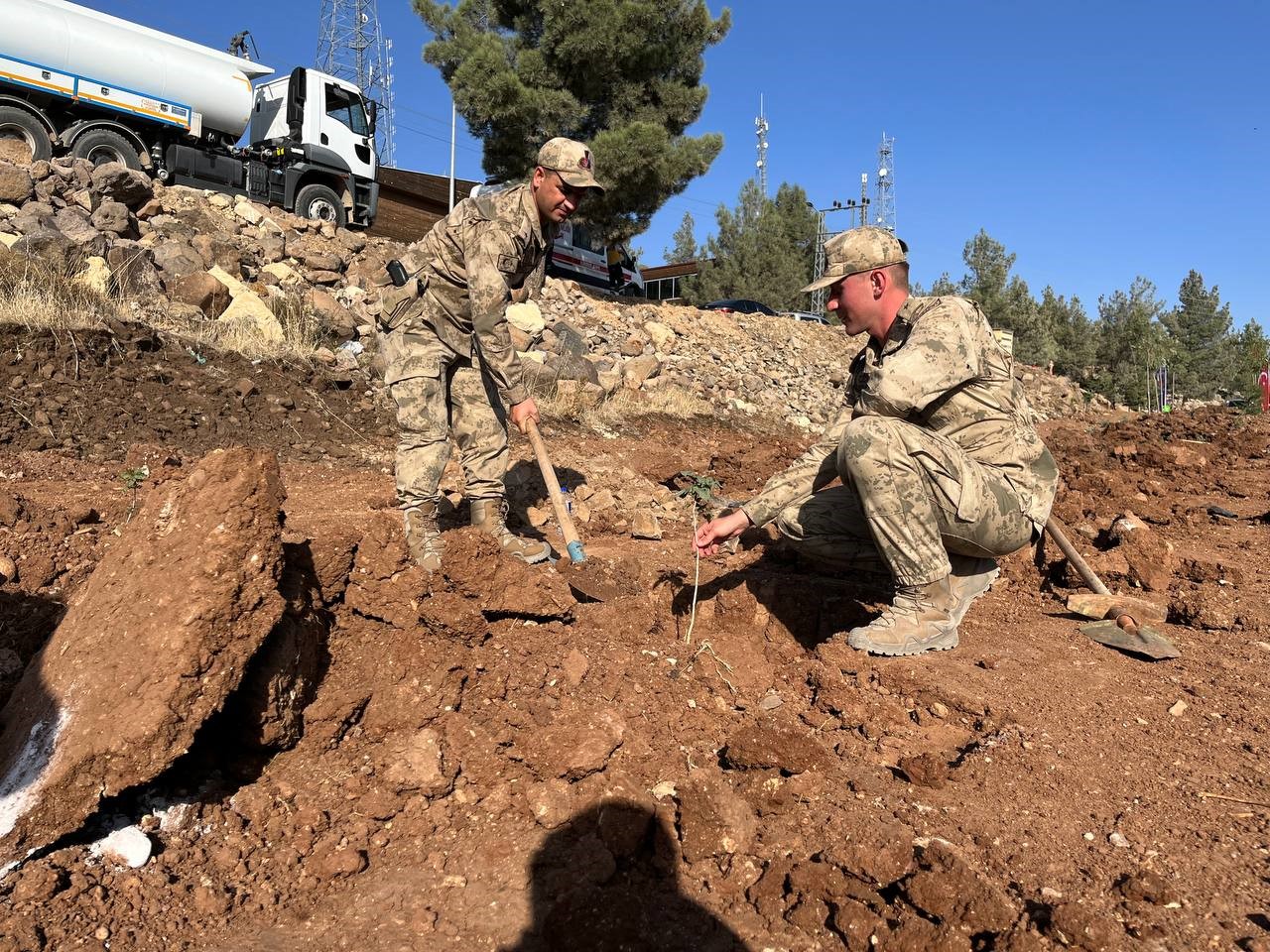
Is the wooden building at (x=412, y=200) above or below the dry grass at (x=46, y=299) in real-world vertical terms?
above

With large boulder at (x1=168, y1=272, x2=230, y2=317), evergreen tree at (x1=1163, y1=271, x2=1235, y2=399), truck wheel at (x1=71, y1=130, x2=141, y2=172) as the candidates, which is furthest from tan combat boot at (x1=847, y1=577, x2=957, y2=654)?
evergreen tree at (x1=1163, y1=271, x2=1235, y2=399)

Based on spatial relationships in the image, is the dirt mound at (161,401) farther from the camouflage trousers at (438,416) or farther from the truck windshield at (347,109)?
the truck windshield at (347,109)

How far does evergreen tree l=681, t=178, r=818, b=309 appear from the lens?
35.3 m

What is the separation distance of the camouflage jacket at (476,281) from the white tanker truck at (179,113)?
10272 mm

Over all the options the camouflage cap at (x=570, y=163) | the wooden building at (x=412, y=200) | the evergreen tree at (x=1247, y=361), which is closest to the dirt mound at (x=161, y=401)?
the camouflage cap at (x=570, y=163)

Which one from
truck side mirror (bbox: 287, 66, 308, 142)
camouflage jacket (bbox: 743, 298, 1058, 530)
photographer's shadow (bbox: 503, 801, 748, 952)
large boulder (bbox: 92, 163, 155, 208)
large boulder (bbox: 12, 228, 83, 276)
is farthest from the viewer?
truck side mirror (bbox: 287, 66, 308, 142)

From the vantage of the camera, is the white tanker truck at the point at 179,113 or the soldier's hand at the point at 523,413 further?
the white tanker truck at the point at 179,113

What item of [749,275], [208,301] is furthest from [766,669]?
[749,275]

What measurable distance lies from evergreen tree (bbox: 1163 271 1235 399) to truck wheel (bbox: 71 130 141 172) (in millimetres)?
32369

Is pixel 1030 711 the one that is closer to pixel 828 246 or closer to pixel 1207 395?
pixel 828 246

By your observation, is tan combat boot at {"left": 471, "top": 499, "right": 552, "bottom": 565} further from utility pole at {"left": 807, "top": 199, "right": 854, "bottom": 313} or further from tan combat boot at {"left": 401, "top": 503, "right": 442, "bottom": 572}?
utility pole at {"left": 807, "top": 199, "right": 854, "bottom": 313}

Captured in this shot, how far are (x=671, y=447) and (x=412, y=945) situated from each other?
7277mm

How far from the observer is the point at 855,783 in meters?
2.32

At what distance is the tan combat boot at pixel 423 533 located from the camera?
10.6 feet
